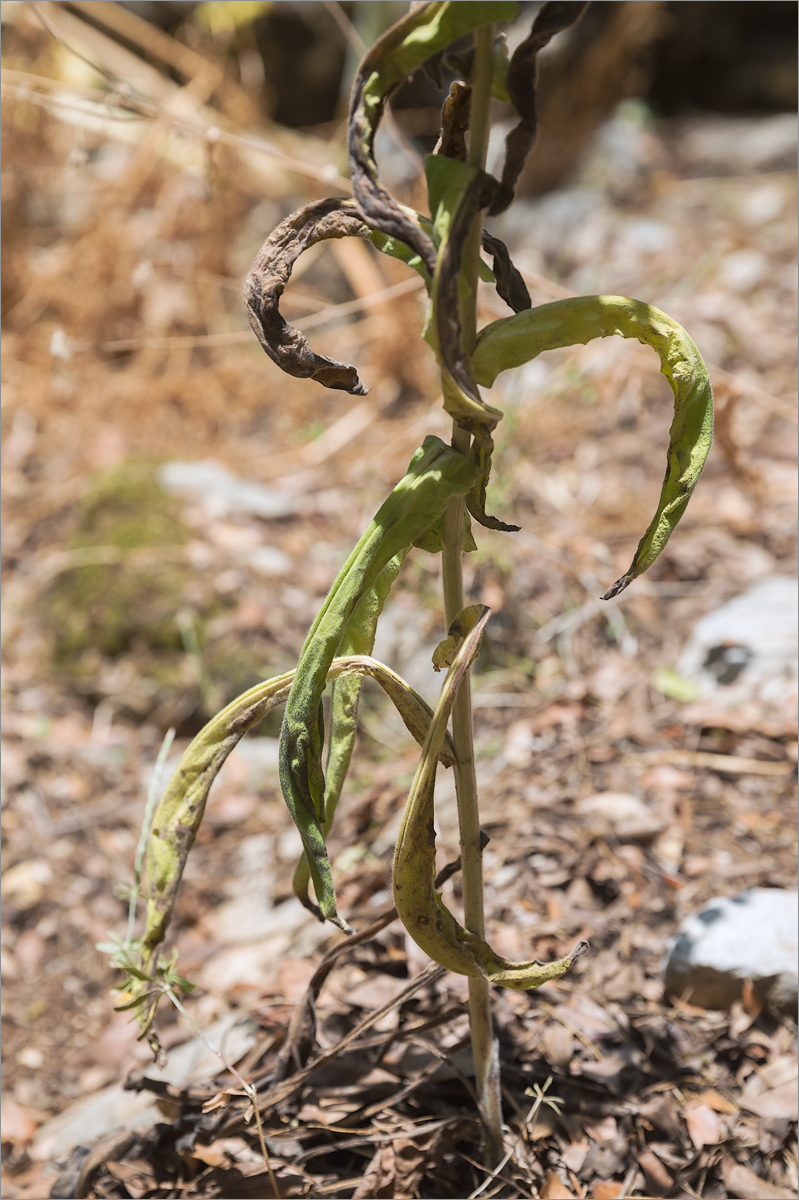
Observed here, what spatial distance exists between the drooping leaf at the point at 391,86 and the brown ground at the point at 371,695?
→ 96 cm

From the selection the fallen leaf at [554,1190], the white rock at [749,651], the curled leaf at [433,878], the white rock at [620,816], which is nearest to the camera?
the curled leaf at [433,878]

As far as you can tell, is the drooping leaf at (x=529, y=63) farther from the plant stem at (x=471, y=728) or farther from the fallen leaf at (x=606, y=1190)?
the fallen leaf at (x=606, y=1190)

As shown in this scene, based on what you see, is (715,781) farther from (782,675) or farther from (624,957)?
(624,957)

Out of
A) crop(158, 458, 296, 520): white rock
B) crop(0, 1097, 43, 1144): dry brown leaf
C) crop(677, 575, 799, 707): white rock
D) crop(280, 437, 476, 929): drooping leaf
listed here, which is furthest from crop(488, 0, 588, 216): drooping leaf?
crop(158, 458, 296, 520): white rock

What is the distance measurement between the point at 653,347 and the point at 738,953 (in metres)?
0.98

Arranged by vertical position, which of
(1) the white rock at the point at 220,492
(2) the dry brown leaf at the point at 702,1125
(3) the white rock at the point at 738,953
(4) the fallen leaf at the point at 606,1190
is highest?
(1) the white rock at the point at 220,492

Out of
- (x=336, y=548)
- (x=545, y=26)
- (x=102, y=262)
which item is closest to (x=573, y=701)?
(x=336, y=548)

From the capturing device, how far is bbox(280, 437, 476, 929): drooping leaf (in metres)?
0.80

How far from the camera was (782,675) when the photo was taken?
2.00 m

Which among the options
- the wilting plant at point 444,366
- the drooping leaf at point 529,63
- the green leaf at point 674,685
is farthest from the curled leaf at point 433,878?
the green leaf at point 674,685

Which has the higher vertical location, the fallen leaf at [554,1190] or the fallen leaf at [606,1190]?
the fallen leaf at [554,1190]

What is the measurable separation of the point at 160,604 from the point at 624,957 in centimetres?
164

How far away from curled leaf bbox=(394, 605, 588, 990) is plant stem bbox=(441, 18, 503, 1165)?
0.05 metres

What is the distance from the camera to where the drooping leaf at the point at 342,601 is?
2.63 feet
